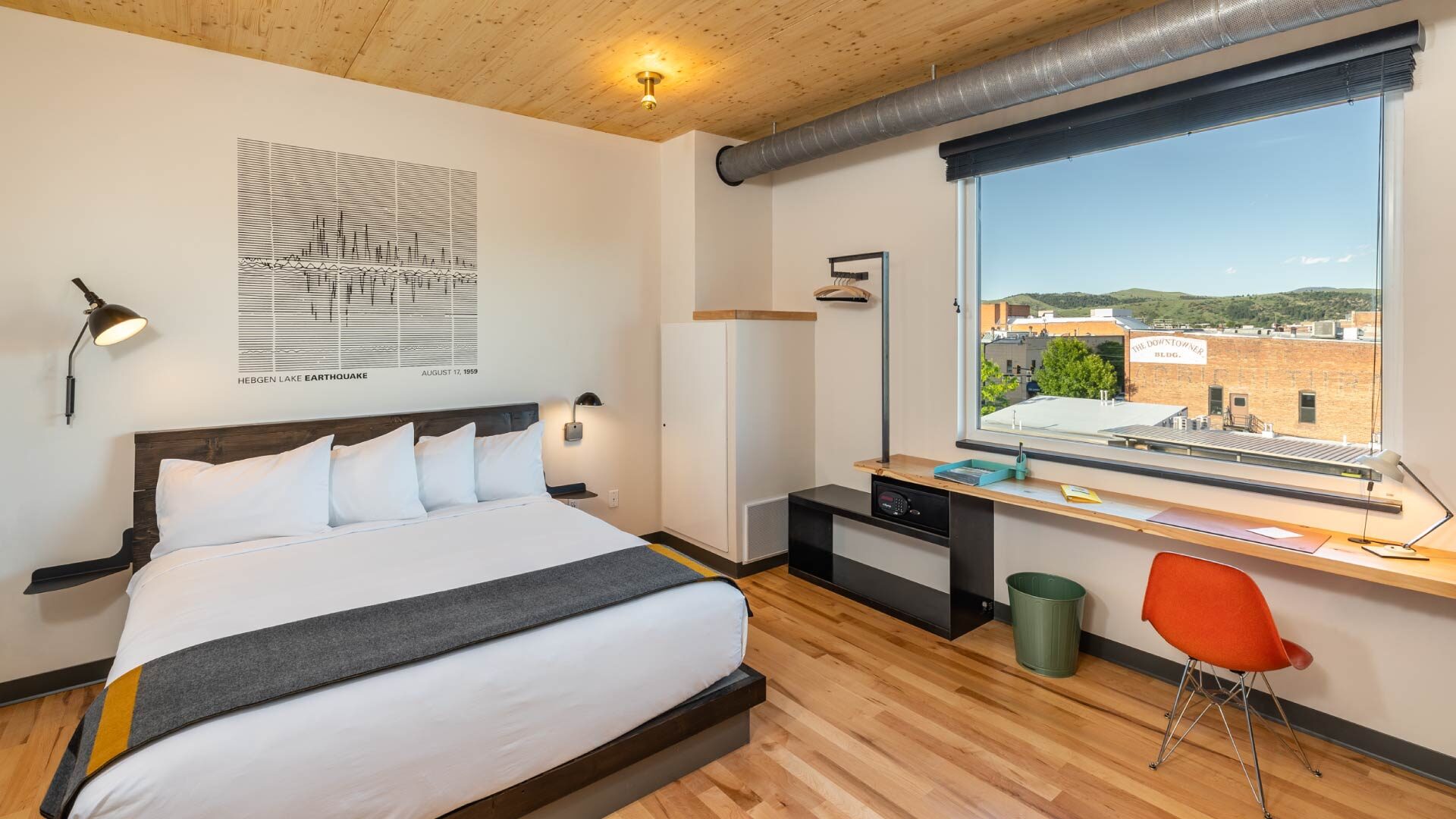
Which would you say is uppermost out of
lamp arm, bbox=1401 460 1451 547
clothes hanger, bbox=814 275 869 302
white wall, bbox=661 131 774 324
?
white wall, bbox=661 131 774 324

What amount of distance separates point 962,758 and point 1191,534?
1.19 m

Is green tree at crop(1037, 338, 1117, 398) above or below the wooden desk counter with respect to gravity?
above

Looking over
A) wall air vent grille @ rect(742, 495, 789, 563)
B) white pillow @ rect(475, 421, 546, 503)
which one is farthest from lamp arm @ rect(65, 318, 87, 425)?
wall air vent grille @ rect(742, 495, 789, 563)

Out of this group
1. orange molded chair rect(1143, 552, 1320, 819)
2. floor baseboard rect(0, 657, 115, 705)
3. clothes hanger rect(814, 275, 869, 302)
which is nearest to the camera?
orange molded chair rect(1143, 552, 1320, 819)

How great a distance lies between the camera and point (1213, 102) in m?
2.80

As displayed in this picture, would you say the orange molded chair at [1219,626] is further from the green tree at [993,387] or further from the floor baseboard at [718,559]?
the floor baseboard at [718,559]

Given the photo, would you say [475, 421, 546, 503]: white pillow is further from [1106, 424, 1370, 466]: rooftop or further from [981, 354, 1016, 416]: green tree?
[1106, 424, 1370, 466]: rooftop

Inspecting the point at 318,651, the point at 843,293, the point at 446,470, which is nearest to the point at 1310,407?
the point at 843,293

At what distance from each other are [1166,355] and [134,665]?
3.94 meters

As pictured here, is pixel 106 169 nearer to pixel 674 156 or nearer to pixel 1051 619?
pixel 674 156

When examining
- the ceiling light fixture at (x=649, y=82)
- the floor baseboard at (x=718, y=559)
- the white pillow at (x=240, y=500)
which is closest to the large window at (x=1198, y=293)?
the floor baseboard at (x=718, y=559)

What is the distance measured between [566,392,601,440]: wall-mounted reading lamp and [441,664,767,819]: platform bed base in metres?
2.10

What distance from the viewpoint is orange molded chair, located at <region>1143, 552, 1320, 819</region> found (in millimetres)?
2273

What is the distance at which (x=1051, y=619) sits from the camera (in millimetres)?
3062
